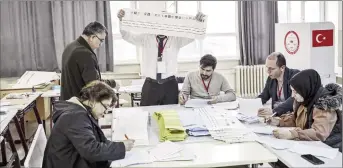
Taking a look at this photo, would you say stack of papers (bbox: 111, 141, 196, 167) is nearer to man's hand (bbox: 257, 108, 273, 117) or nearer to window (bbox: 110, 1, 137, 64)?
man's hand (bbox: 257, 108, 273, 117)

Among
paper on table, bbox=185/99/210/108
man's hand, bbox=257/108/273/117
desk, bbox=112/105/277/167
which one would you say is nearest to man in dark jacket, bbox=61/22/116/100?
paper on table, bbox=185/99/210/108

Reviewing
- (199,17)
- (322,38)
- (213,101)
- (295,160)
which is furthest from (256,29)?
(295,160)

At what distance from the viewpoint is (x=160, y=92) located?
3684 mm

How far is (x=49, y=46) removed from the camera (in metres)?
5.99

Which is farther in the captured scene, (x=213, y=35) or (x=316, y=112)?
(x=213, y=35)

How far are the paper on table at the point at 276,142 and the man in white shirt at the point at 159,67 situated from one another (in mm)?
1436

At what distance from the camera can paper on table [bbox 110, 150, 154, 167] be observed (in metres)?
2.03

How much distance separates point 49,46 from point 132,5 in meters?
1.42

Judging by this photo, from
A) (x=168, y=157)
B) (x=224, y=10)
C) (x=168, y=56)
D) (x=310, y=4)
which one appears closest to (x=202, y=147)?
(x=168, y=157)

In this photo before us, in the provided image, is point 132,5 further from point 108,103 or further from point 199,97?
point 108,103

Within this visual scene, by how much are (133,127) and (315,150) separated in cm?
115

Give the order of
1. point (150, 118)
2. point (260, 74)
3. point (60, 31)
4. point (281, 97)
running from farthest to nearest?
point (260, 74), point (60, 31), point (281, 97), point (150, 118)

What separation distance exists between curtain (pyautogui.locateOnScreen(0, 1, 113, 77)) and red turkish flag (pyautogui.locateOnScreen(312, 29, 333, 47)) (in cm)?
304

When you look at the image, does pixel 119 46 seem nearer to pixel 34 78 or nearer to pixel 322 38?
pixel 34 78
